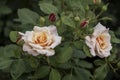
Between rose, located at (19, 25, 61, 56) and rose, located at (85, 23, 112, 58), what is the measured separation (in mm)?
128

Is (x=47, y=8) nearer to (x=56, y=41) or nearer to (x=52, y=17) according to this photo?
(x=52, y=17)

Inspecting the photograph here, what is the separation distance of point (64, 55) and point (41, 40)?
122 millimetres

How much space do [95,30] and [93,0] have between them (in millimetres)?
186

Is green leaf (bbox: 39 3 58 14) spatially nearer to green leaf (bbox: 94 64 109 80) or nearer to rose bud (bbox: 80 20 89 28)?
rose bud (bbox: 80 20 89 28)

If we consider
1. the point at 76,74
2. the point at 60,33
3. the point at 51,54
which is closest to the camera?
the point at 51,54

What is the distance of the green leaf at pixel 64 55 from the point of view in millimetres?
1608

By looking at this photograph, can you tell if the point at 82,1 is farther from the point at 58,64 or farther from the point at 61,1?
the point at 58,64

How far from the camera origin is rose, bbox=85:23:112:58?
1.58 m

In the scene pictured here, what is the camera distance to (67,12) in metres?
1.78

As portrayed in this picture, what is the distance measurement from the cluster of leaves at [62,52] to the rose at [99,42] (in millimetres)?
26

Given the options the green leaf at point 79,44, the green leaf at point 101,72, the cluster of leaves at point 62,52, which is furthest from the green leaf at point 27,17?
the green leaf at point 101,72

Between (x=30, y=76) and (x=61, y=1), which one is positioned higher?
(x=61, y=1)

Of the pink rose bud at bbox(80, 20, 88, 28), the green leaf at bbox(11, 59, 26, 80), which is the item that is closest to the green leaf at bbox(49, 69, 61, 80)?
the green leaf at bbox(11, 59, 26, 80)

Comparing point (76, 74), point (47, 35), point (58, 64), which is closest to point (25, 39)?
point (47, 35)
